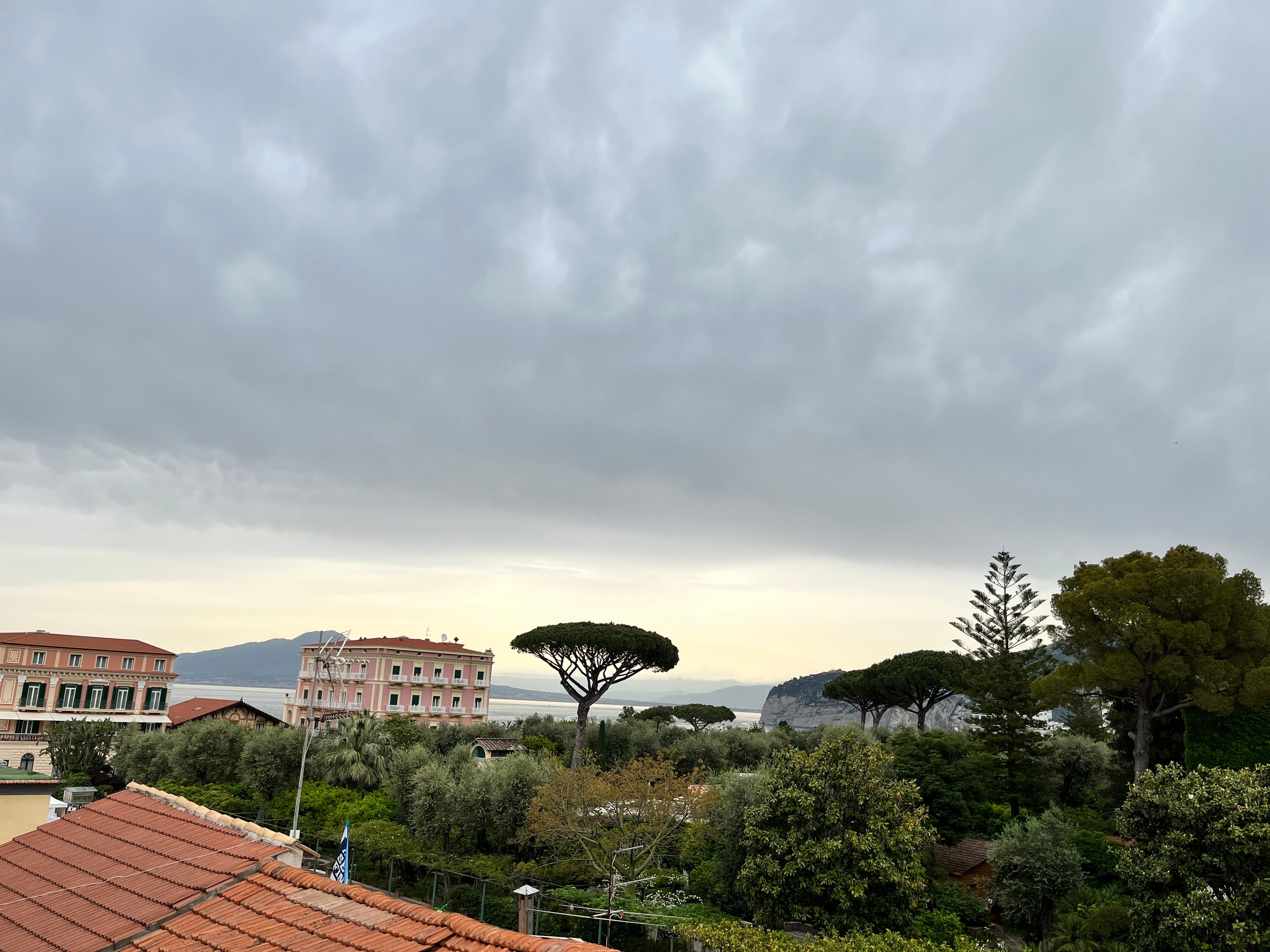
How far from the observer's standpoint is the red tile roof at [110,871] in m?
5.55

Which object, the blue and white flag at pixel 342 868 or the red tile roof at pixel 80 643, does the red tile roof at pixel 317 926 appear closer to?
the blue and white flag at pixel 342 868

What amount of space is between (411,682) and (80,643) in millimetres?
25870

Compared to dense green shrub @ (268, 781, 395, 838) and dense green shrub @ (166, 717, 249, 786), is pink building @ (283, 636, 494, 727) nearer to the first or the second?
dense green shrub @ (166, 717, 249, 786)

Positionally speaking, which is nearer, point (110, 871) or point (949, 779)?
point (110, 871)

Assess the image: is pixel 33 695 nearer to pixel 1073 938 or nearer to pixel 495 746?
pixel 495 746

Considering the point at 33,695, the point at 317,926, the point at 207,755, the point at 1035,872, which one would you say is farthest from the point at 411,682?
the point at 317,926

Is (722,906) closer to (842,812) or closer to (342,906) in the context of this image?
(842,812)

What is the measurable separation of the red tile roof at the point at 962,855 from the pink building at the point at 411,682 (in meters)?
48.0

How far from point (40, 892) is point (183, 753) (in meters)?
→ 36.7

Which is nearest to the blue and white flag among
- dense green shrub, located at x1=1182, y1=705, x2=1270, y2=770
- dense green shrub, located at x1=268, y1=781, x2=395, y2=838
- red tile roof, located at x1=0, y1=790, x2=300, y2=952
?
red tile roof, located at x1=0, y1=790, x2=300, y2=952

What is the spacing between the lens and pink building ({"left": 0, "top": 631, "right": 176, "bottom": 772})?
183 feet

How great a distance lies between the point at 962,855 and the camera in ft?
89.5

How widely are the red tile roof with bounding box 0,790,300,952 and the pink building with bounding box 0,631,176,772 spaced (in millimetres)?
57559

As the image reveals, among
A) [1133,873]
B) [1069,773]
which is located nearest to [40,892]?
[1133,873]
